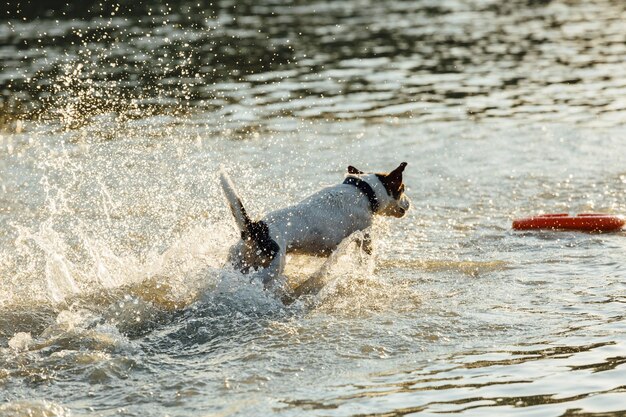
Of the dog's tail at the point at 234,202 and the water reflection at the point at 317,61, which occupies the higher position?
the water reflection at the point at 317,61

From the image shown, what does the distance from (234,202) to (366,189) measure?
1.67 metres

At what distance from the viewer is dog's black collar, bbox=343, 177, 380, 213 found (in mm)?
8594

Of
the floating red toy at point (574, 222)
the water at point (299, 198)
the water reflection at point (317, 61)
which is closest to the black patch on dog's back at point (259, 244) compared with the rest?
the water at point (299, 198)

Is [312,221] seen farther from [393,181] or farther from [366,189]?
[393,181]

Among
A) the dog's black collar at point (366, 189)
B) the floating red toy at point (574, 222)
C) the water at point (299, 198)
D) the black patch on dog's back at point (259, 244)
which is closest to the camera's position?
the water at point (299, 198)

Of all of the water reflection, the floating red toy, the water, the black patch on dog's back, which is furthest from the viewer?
the water reflection

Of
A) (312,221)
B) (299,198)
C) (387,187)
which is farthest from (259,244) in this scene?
(299,198)

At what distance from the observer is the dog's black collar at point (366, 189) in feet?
28.2

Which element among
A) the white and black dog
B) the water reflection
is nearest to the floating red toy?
the white and black dog

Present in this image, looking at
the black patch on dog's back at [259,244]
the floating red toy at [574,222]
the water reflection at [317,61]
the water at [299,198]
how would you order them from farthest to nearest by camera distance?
the water reflection at [317,61] < the floating red toy at [574,222] < the black patch on dog's back at [259,244] < the water at [299,198]

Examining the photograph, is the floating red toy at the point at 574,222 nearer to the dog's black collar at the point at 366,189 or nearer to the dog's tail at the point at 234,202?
the dog's black collar at the point at 366,189

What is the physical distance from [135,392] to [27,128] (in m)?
9.42

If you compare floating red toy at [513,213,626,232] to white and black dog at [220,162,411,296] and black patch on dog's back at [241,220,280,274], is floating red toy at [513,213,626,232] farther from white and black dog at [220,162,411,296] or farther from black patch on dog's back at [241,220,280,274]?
black patch on dog's back at [241,220,280,274]

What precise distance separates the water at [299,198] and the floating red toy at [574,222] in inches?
5.5
